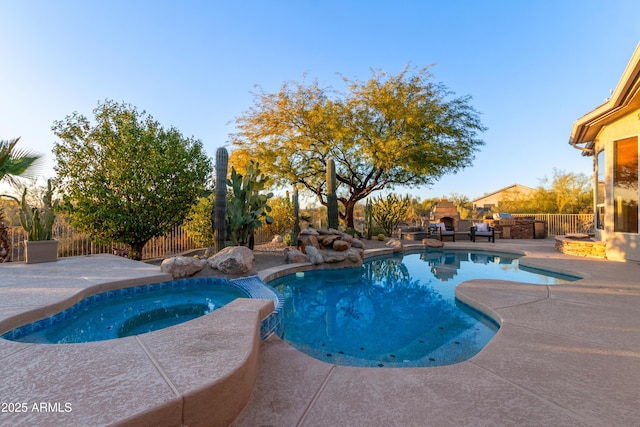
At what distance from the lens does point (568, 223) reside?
16.5 meters

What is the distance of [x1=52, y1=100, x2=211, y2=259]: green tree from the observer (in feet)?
24.2

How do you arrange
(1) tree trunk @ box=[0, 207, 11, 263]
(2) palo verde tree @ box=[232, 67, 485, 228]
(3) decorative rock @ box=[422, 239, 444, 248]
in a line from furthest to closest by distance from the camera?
(2) palo verde tree @ box=[232, 67, 485, 228] → (3) decorative rock @ box=[422, 239, 444, 248] → (1) tree trunk @ box=[0, 207, 11, 263]

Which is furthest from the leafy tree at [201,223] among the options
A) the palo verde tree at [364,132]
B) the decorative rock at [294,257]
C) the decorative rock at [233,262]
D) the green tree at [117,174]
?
the palo verde tree at [364,132]

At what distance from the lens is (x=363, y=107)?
13250mm

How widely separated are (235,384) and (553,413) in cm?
193

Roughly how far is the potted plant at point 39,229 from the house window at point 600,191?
50.1 ft

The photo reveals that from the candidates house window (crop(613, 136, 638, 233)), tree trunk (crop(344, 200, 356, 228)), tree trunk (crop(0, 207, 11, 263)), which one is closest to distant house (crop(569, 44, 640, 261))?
house window (crop(613, 136, 638, 233))

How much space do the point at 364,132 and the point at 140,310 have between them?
11.4 m

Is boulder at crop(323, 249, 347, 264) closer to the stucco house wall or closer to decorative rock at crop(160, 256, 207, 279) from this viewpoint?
decorative rock at crop(160, 256, 207, 279)

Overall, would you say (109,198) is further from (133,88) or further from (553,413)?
(553,413)

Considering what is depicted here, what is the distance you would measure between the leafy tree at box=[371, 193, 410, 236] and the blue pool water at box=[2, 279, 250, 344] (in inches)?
451

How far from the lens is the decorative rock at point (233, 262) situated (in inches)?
232

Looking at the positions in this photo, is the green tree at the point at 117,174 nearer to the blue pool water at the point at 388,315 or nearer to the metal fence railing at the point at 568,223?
the blue pool water at the point at 388,315

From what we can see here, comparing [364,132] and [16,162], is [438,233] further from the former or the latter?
[16,162]
